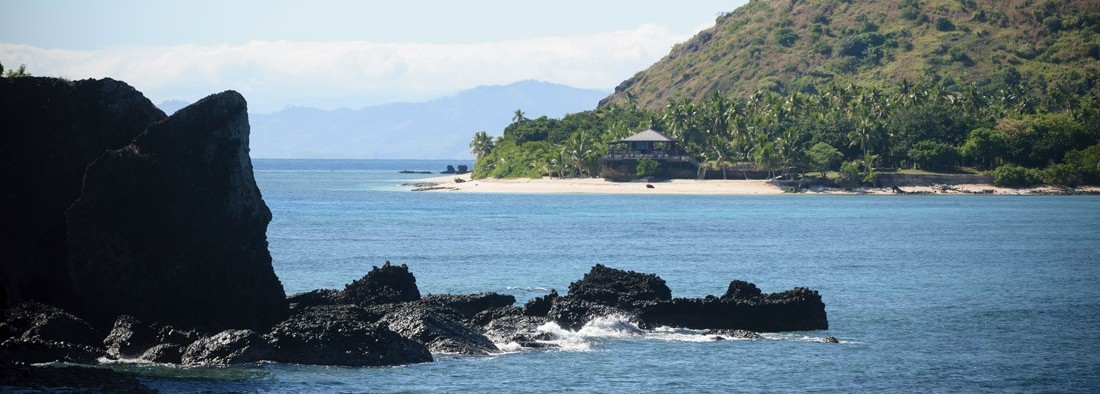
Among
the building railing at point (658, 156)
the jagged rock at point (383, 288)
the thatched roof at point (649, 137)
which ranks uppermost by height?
the thatched roof at point (649, 137)

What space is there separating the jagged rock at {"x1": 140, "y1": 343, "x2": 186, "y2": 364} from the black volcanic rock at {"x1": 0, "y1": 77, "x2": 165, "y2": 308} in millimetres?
2881

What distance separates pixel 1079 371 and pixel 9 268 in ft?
76.9

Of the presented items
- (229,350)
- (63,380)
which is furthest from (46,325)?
(63,380)

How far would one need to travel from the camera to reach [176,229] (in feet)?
95.1

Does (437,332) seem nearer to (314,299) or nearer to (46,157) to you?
(314,299)

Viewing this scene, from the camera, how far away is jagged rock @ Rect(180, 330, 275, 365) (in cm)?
2728

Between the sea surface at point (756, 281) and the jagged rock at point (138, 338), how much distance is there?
3.41ft

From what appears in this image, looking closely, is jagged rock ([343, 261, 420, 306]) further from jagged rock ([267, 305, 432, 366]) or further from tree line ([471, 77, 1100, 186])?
tree line ([471, 77, 1100, 186])

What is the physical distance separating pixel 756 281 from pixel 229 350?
85.6 ft

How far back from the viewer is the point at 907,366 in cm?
2972

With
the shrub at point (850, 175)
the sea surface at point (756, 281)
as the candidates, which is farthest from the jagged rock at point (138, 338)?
the shrub at point (850, 175)

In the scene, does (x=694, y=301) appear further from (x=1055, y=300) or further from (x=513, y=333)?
(x=1055, y=300)

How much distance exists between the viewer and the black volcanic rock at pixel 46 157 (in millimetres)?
29250

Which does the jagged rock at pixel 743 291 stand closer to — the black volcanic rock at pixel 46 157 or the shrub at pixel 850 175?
the black volcanic rock at pixel 46 157
